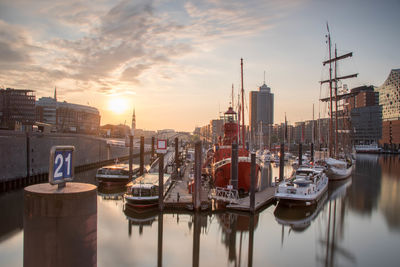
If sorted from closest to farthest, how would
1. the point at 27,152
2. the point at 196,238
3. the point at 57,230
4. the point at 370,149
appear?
the point at 57,230
the point at 196,238
the point at 27,152
the point at 370,149

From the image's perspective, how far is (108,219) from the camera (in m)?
25.8

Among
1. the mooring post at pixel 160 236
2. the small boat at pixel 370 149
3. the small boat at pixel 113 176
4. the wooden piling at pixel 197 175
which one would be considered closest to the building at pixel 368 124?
the small boat at pixel 370 149

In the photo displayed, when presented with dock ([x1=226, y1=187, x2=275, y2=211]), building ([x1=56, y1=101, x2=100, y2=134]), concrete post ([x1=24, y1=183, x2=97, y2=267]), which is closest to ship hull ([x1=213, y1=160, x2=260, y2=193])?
dock ([x1=226, y1=187, x2=275, y2=211])

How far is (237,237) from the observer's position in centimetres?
2197

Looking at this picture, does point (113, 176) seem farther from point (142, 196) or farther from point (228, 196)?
point (228, 196)

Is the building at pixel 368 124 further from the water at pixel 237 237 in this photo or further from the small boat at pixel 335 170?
the water at pixel 237 237

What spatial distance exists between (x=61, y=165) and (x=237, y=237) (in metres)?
19.3

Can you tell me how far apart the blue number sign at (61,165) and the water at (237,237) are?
14.1 m

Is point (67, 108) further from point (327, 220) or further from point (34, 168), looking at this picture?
point (327, 220)

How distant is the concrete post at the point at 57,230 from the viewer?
159 inches

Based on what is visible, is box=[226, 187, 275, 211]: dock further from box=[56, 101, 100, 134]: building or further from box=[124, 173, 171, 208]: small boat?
box=[56, 101, 100, 134]: building

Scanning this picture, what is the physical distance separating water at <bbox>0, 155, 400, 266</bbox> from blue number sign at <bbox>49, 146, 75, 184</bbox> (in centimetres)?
1412

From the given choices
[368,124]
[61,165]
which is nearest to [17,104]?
[61,165]

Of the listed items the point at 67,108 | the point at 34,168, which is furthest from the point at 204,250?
the point at 67,108
